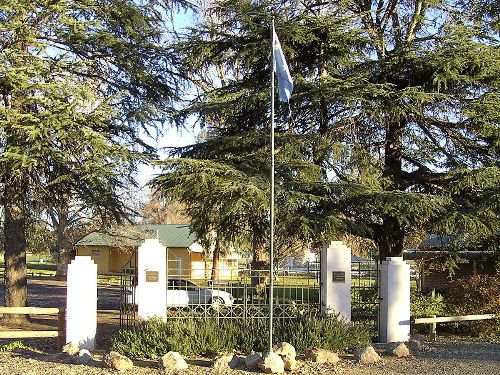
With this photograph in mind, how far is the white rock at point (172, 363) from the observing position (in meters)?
11.6

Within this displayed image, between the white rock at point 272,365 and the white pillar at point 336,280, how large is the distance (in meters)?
3.73

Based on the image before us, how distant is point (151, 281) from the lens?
14320mm

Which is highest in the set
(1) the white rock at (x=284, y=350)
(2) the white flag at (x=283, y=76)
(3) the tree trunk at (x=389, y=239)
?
(2) the white flag at (x=283, y=76)

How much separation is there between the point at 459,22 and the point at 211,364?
13.1 metres

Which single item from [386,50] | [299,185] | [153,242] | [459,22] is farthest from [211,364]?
[459,22]

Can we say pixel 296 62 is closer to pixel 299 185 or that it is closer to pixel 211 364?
pixel 299 185

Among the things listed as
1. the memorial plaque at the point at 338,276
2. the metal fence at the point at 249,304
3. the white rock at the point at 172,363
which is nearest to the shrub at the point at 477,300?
the metal fence at the point at 249,304

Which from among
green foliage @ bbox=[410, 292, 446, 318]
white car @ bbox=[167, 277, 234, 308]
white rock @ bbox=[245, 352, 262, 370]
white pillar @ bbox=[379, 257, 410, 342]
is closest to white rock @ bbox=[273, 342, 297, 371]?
white rock @ bbox=[245, 352, 262, 370]

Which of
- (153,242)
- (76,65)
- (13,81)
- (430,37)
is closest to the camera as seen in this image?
(153,242)

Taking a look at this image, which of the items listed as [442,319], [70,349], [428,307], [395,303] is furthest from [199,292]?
[428,307]

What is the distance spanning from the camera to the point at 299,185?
16.8m

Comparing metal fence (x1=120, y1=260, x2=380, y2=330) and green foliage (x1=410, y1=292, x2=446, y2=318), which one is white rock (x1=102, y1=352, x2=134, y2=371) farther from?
green foliage (x1=410, y1=292, x2=446, y2=318)

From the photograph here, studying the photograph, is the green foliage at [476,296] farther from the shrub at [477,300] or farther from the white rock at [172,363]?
the white rock at [172,363]

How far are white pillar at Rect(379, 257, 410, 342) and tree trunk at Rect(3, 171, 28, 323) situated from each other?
10444mm
